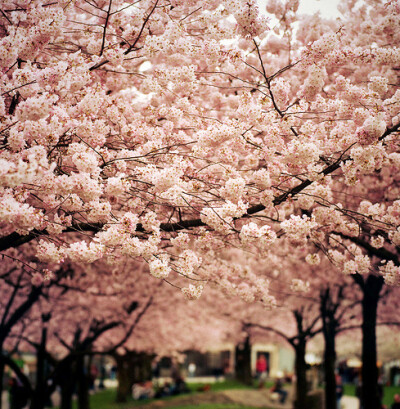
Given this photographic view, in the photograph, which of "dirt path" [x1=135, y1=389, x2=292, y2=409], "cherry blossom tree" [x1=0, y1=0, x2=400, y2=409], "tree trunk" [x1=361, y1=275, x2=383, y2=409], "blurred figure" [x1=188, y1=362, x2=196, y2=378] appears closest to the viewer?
"cherry blossom tree" [x1=0, y1=0, x2=400, y2=409]

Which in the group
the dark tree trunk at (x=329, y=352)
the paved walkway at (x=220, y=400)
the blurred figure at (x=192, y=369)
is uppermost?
the dark tree trunk at (x=329, y=352)

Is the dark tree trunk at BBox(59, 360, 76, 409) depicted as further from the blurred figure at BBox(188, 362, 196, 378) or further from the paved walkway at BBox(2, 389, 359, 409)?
the blurred figure at BBox(188, 362, 196, 378)

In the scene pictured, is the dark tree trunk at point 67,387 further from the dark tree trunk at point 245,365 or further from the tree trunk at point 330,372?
the dark tree trunk at point 245,365

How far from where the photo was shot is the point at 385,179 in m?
A: 8.97

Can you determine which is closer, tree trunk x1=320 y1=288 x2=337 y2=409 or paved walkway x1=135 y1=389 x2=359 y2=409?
tree trunk x1=320 y1=288 x2=337 y2=409

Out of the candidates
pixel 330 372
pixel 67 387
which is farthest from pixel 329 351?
pixel 67 387

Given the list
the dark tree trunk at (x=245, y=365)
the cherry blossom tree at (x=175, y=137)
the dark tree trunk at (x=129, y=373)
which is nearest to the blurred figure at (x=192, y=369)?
the dark tree trunk at (x=245, y=365)

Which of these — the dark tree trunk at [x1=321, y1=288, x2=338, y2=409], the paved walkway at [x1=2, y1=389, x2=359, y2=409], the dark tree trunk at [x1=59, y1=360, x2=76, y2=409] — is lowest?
the paved walkway at [x1=2, y1=389, x2=359, y2=409]

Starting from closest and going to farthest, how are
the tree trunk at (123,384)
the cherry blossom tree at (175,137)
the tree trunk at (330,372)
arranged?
the cherry blossom tree at (175,137)
the tree trunk at (330,372)
the tree trunk at (123,384)

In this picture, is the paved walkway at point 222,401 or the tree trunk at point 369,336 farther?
the paved walkway at point 222,401

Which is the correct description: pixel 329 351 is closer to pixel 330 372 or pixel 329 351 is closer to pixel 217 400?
pixel 330 372

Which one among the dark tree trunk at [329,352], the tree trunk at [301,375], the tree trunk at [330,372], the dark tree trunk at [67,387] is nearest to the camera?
the tree trunk at [330,372]

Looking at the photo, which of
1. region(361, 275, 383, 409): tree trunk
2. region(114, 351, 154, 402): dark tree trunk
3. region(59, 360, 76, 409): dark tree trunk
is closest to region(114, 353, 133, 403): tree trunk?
region(114, 351, 154, 402): dark tree trunk

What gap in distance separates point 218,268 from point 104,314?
7.39m
